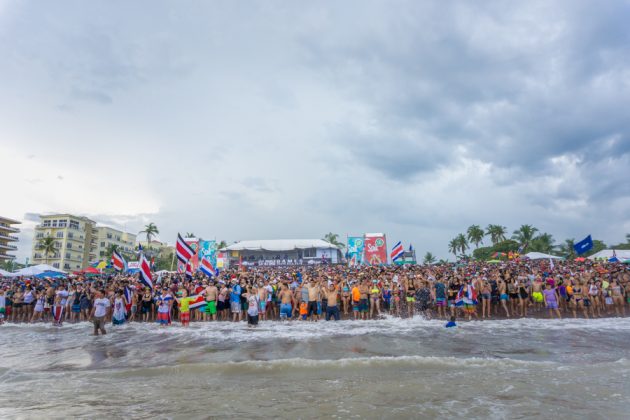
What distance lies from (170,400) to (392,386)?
11.5 feet

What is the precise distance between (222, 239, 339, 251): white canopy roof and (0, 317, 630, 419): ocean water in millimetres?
51288

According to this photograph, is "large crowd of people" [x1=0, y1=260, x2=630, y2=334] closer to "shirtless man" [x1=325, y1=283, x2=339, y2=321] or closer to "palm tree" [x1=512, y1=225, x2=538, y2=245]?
"shirtless man" [x1=325, y1=283, x2=339, y2=321]

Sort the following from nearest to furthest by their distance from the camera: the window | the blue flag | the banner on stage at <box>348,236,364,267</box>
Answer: the blue flag < the banner on stage at <box>348,236,364,267</box> < the window

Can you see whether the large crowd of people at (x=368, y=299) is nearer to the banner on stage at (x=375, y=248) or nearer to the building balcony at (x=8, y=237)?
the banner on stage at (x=375, y=248)

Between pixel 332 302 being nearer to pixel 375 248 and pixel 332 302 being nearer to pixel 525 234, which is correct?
pixel 375 248

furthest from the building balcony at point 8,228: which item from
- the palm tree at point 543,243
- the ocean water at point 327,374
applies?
the palm tree at point 543,243

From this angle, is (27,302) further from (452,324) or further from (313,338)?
(452,324)

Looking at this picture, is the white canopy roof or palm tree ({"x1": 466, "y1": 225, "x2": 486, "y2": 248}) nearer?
the white canopy roof

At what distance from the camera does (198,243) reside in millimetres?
41906

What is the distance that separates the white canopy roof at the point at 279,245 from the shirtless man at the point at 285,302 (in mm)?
48244

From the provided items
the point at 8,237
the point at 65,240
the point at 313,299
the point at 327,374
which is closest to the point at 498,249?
the point at 313,299

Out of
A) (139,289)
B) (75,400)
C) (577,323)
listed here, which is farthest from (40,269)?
(577,323)

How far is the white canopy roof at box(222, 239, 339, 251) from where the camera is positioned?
2491 inches

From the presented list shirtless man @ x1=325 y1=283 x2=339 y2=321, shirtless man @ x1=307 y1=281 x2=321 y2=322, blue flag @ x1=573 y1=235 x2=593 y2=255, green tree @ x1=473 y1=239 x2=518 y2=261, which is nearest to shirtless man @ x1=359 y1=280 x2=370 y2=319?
shirtless man @ x1=325 y1=283 x2=339 y2=321
